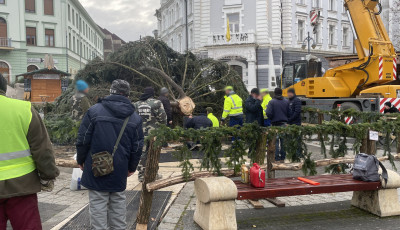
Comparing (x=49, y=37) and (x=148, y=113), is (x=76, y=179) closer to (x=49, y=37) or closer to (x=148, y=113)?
(x=148, y=113)

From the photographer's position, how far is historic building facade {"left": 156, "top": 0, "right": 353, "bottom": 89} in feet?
101

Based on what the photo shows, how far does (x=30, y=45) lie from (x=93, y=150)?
149 feet

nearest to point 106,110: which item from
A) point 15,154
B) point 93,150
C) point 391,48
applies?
point 93,150

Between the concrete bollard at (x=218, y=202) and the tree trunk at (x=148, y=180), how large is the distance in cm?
63

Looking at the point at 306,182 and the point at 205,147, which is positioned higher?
the point at 205,147

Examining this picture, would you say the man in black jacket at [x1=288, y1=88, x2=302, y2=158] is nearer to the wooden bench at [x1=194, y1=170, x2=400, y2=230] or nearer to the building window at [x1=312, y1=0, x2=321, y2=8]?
the wooden bench at [x1=194, y1=170, x2=400, y2=230]

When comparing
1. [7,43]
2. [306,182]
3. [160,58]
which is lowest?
[306,182]

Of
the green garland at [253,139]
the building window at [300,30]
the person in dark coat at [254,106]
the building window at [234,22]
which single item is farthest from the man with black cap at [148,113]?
the building window at [300,30]

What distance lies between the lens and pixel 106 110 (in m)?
3.83

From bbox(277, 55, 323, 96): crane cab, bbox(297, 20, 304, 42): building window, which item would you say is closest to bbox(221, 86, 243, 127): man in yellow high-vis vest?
bbox(277, 55, 323, 96): crane cab

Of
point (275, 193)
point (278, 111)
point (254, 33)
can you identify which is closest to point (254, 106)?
point (278, 111)

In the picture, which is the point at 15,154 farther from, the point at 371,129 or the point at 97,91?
the point at 97,91

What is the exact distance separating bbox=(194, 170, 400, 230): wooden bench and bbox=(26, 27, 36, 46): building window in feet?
149

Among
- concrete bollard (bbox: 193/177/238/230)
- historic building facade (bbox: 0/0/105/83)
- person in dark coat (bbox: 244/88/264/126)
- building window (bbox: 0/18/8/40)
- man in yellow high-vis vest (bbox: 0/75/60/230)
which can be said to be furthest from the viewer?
historic building facade (bbox: 0/0/105/83)
